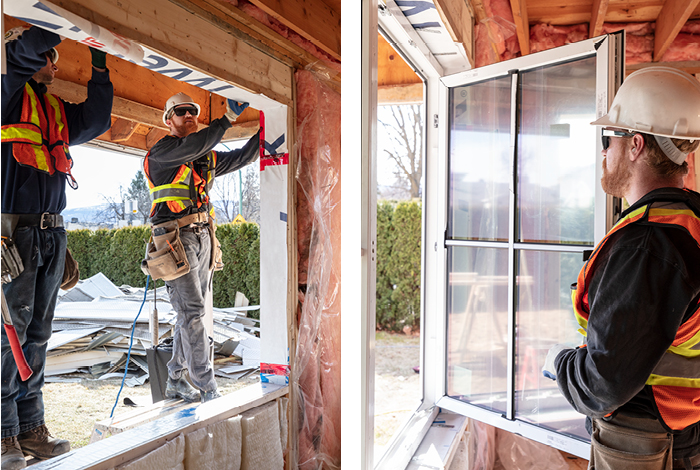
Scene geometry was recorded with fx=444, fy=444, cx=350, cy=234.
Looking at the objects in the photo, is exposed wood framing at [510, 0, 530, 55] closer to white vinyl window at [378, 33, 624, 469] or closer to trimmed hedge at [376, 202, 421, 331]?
white vinyl window at [378, 33, 624, 469]

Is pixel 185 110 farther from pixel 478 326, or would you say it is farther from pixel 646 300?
pixel 646 300

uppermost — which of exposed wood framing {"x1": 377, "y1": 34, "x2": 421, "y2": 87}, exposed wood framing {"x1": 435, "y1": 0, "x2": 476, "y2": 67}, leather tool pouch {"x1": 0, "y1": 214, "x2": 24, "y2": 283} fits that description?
exposed wood framing {"x1": 377, "y1": 34, "x2": 421, "y2": 87}

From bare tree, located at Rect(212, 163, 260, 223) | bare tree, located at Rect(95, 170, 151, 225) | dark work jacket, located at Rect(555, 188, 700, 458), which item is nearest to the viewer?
dark work jacket, located at Rect(555, 188, 700, 458)

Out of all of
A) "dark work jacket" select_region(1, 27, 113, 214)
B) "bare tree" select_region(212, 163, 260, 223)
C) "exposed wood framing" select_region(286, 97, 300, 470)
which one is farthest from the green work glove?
"bare tree" select_region(212, 163, 260, 223)

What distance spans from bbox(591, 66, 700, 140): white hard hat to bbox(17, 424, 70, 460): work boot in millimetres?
2265

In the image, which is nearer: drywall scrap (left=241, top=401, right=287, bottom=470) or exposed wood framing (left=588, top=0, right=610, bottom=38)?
drywall scrap (left=241, top=401, right=287, bottom=470)

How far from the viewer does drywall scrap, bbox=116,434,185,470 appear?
1.68 meters

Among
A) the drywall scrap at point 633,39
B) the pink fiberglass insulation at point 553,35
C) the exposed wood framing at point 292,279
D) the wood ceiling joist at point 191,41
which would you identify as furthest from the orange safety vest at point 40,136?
the pink fiberglass insulation at point 553,35

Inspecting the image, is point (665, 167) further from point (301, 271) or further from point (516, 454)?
point (516, 454)

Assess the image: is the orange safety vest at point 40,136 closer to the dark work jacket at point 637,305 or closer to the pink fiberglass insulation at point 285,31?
the pink fiberglass insulation at point 285,31

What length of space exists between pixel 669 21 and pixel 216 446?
366 cm

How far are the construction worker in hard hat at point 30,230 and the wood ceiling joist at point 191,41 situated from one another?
0.99 ft

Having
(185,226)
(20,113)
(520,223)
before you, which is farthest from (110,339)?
(520,223)

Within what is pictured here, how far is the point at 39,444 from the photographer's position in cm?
176
